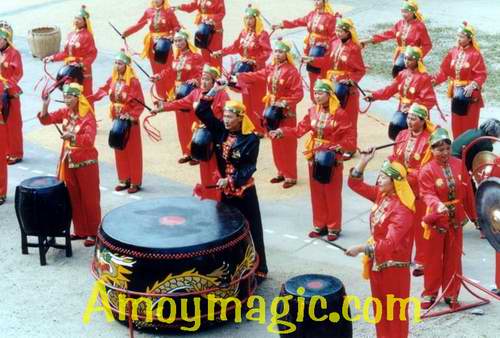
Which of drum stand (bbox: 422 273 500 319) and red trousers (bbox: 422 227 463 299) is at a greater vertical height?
red trousers (bbox: 422 227 463 299)

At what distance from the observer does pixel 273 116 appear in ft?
45.6

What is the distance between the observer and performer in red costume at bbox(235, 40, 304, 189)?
45.4 feet

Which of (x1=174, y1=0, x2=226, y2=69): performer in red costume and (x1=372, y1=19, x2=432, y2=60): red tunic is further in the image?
(x1=174, y1=0, x2=226, y2=69): performer in red costume

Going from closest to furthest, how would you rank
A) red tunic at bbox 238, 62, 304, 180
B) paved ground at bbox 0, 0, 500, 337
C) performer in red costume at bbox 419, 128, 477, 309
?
performer in red costume at bbox 419, 128, 477, 309
paved ground at bbox 0, 0, 500, 337
red tunic at bbox 238, 62, 304, 180

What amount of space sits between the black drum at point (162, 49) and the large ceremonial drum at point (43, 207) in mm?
5332

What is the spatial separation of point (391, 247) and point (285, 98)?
4.95 metres

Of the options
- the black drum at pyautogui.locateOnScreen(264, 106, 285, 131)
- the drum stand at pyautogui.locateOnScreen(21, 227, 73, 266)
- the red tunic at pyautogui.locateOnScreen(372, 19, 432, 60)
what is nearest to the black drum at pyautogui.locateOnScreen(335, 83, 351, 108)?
the black drum at pyautogui.locateOnScreen(264, 106, 285, 131)

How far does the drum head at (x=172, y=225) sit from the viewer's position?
400 inches

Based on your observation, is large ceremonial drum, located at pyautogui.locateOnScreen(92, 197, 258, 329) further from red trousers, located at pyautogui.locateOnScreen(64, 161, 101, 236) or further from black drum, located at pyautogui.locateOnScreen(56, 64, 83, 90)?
black drum, located at pyautogui.locateOnScreen(56, 64, 83, 90)

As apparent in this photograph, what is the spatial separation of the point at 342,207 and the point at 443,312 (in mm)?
2977

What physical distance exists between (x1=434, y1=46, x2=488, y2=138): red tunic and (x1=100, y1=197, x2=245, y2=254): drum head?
4619 millimetres

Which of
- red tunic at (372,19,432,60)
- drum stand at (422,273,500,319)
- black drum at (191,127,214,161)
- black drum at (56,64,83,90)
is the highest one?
red tunic at (372,19,432,60)

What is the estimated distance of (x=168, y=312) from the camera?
10.2 meters

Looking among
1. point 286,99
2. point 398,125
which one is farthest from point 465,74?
point 286,99
